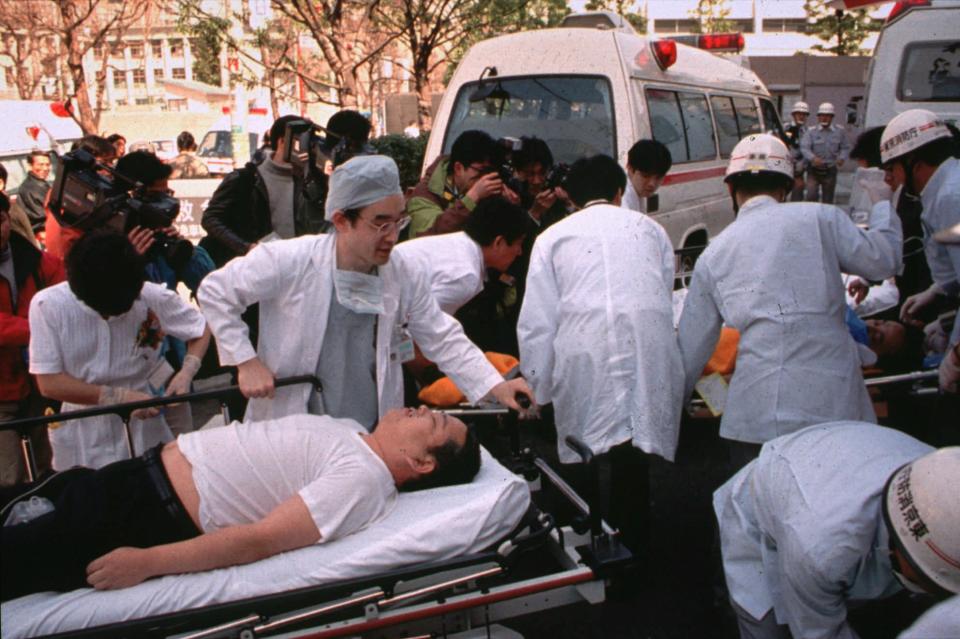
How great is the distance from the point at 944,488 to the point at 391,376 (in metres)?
2.01

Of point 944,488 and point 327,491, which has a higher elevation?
point 944,488

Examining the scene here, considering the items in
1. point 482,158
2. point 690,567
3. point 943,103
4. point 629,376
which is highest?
point 943,103

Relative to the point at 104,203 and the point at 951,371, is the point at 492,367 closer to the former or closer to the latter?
the point at 951,371

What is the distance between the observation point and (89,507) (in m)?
2.61

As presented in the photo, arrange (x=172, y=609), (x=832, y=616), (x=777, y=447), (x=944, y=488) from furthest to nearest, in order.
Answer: (x=777, y=447), (x=172, y=609), (x=832, y=616), (x=944, y=488)

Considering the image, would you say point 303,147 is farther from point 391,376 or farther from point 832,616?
point 832,616

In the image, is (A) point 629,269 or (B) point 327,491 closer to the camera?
(B) point 327,491

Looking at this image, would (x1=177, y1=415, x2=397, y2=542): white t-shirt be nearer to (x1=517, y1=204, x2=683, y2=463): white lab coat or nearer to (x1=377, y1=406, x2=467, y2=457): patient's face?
(x1=377, y1=406, x2=467, y2=457): patient's face

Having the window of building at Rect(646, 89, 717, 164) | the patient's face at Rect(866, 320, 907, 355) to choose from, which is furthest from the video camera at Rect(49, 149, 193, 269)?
the window of building at Rect(646, 89, 717, 164)

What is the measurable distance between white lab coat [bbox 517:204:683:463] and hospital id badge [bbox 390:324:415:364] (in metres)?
0.48

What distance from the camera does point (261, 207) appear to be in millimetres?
5223

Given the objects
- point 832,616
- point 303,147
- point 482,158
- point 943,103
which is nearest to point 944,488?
point 832,616

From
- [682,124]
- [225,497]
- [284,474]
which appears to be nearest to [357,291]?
[284,474]

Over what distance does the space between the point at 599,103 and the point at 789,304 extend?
351 cm
